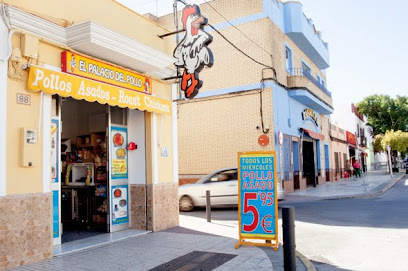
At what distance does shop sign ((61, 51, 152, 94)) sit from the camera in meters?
6.62

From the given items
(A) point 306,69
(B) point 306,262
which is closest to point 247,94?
(A) point 306,69

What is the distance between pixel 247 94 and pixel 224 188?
6.40 m

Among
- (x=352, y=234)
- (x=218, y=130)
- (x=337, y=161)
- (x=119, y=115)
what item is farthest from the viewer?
(x=337, y=161)

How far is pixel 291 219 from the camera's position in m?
4.47

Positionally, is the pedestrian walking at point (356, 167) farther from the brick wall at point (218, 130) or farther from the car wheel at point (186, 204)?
the car wheel at point (186, 204)

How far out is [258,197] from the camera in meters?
6.83

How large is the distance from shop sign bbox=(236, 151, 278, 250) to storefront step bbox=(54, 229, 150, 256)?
2.70 m

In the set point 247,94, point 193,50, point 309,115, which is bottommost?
point 193,50

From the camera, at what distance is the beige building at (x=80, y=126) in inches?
223

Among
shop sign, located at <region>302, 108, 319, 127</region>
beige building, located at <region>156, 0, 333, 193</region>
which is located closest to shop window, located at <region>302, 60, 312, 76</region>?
beige building, located at <region>156, 0, 333, 193</region>

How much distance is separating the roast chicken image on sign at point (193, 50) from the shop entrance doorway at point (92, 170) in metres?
1.90

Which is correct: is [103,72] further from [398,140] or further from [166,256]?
[398,140]

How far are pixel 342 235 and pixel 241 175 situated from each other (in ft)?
9.54

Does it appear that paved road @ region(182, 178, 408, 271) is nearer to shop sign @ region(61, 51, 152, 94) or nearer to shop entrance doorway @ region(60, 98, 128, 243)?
shop entrance doorway @ region(60, 98, 128, 243)
